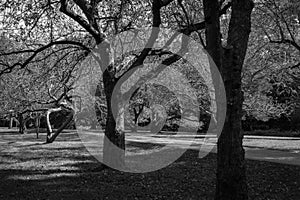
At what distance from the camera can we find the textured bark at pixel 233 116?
6055mm

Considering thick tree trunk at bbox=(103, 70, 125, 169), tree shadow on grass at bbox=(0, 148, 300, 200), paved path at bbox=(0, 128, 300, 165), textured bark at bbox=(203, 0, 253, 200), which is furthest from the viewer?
paved path at bbox=(0, 128, 300, 165)

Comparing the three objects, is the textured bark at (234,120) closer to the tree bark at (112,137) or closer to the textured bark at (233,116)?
the textured bark at (233,116)

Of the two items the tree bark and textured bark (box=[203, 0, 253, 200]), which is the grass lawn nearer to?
the tree bark

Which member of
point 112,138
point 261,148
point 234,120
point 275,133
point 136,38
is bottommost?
point 261,148

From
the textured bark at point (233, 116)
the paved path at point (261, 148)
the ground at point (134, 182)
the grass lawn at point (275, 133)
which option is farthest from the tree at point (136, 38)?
the grass lawn at point (275, 133)

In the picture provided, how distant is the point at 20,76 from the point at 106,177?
39.8 ft

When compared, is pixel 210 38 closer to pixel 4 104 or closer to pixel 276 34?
pixel 276 34

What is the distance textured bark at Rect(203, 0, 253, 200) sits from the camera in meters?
6.05

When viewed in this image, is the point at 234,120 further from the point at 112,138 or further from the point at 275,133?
the point at 275,133

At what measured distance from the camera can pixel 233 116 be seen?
6.05 metres

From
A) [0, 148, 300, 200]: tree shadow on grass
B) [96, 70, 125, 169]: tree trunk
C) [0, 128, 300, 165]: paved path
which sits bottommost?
[0, 128, 300, 165]: paved path

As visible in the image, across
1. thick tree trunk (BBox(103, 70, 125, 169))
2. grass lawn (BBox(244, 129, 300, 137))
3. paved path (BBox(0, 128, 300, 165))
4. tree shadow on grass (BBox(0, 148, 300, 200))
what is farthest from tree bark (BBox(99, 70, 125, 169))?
grass lawn (BBox(244, 129, 300, 137))

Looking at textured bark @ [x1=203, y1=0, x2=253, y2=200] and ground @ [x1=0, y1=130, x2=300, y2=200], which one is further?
ground @ [x1=0, y1=130, x2=300, y2=200]

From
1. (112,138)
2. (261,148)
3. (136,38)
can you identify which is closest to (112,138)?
(112,138)
